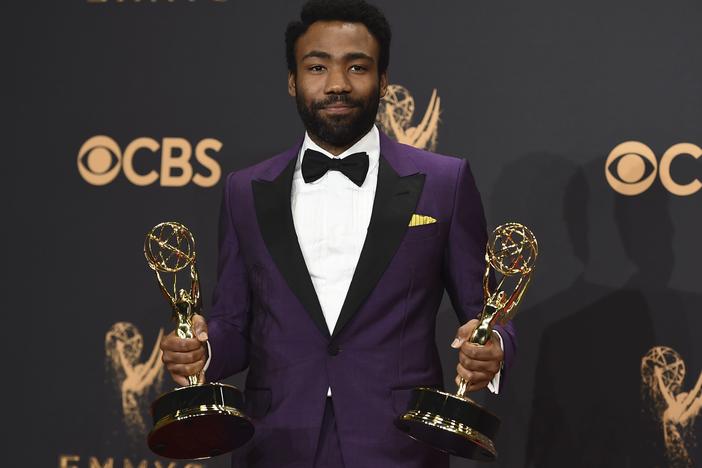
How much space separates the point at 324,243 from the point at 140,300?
1.13 meters

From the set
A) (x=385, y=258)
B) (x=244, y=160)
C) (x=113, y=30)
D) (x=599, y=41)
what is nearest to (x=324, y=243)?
(x=385, y=258)

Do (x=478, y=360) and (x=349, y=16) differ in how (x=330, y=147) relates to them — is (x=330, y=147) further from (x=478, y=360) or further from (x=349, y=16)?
(x=478, y=360)

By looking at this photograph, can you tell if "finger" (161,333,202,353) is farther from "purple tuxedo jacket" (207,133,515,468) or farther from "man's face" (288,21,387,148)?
"man's face" (288,21,387,148)

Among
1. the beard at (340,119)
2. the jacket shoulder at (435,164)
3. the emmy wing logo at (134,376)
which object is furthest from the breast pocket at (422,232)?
the emmy wing logo at (134,376)

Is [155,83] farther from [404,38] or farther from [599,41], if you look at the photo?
[599,41]

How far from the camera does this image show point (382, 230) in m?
2.01

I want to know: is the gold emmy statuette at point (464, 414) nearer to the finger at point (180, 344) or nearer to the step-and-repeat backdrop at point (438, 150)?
the finger at point (180, 344)

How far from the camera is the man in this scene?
1.95 metres

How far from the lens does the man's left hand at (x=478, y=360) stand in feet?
5.87

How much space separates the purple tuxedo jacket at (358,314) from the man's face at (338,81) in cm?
11

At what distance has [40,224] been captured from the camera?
3078mm

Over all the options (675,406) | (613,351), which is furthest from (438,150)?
(675,406)

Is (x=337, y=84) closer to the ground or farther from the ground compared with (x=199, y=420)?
farther from the ground

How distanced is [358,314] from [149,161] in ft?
4.26
